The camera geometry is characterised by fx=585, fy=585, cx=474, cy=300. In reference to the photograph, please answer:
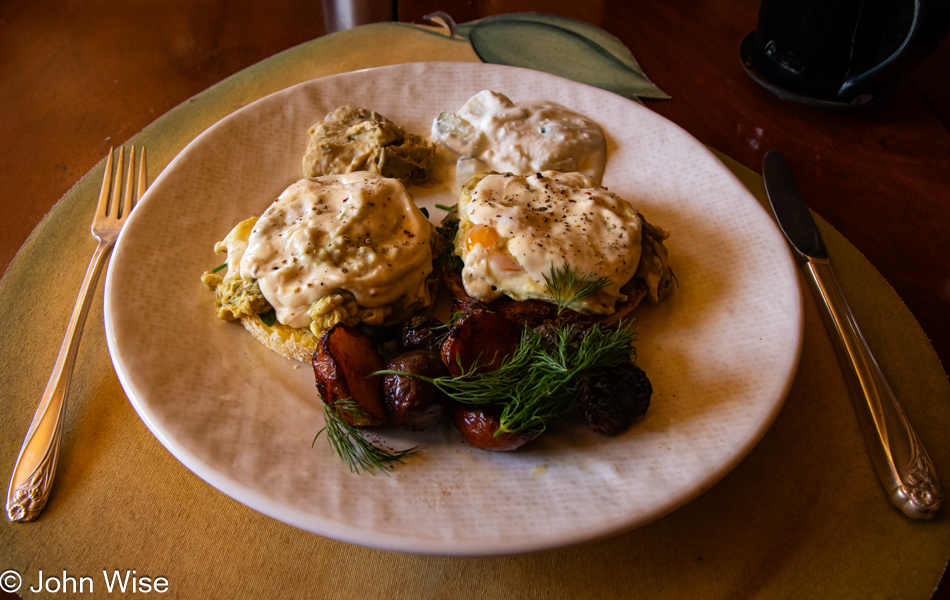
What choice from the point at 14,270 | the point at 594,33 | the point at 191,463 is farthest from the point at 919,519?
the point at 14,270

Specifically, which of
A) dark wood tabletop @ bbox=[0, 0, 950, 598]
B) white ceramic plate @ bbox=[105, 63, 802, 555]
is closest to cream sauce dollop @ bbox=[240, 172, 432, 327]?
white ceramic plate @ bbox=[105, 63, 802, 555]

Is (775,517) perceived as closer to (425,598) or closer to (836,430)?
(836,430)

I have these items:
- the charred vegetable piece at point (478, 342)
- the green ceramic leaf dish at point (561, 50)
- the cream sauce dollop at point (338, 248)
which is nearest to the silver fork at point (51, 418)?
the cream sauce dollop at point (338, 248)

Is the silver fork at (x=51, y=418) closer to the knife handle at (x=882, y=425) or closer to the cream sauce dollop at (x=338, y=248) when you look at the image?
the cream sauce dollop at (x=338, y=248)

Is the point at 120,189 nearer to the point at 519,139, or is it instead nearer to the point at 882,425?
the point at 519,139

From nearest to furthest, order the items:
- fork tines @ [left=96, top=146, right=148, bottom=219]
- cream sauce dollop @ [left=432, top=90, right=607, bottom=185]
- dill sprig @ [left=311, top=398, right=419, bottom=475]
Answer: dill sprig @ [left=311, top=398, right=419, bottom=475]
fork tines @ [left=96, top=146, right=148, bottom=219]
cream sauce dollop @ [left=432, top=90, right=607, bottom=185]

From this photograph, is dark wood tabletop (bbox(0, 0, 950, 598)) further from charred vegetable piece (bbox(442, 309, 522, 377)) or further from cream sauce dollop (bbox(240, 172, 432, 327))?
charred vegetable piece (bbox(442, 309, 522, 377))

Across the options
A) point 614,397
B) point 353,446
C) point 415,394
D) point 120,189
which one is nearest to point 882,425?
point 614,397
